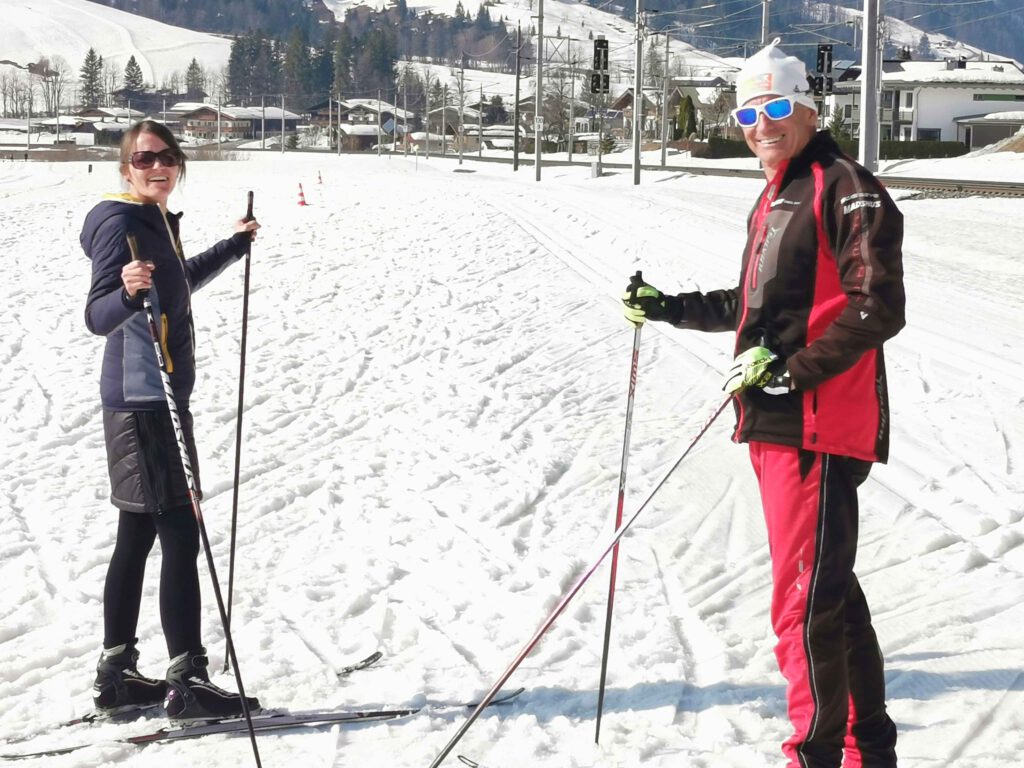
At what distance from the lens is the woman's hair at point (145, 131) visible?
3.69 m

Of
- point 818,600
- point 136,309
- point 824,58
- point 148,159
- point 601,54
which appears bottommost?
point 818,600

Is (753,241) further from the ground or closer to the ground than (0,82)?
closer to the ground

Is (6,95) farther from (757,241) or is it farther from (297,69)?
(757,241)

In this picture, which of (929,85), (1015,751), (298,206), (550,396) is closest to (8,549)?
(550,396)

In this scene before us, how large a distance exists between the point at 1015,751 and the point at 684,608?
144cm

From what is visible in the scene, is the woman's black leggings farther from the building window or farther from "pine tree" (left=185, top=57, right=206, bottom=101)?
"pine tree" (left=185, top=57, right=206, bottom=101)

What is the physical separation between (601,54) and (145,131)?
35454 mm

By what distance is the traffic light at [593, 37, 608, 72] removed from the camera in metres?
37.1

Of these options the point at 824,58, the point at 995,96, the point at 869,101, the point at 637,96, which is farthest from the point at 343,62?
the point at 869,101

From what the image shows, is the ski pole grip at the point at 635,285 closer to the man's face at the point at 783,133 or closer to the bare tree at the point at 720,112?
the man's face at the point at 783,133

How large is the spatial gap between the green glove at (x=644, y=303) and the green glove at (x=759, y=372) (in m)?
0.64

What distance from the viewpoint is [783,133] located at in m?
3.00

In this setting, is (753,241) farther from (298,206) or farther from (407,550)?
(298,206)

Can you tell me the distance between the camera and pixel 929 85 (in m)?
68.9
